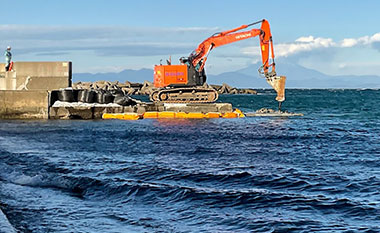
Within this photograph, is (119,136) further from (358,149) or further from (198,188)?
(198,188)

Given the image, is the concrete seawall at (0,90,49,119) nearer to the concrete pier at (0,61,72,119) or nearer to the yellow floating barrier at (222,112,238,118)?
the concrete pier at (0,61,72,119)

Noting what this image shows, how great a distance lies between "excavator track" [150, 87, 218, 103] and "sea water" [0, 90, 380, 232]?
1407 centimetres

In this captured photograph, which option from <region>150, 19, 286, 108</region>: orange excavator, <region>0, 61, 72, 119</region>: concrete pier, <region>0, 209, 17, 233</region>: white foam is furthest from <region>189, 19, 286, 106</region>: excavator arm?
<region>0, 209, 17, 233</region>: white foam

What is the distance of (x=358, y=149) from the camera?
57.4 ft

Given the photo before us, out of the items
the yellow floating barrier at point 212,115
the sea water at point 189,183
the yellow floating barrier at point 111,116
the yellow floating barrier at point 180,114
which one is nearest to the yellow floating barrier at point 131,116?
the yellow floating barrier at point 111,116

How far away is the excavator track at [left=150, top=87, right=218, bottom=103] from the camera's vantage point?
35.1 meters

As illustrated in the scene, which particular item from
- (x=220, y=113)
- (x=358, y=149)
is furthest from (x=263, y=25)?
(x=358, y=149)

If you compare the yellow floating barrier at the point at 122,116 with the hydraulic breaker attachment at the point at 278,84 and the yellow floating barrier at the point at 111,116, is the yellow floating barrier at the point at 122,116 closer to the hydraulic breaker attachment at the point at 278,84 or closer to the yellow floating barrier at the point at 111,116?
the yellow floating barrier at the point at 111,116

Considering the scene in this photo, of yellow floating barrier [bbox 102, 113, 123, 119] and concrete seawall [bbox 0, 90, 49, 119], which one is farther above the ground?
concrete seawall [bbox 0, 90, 49, 119]

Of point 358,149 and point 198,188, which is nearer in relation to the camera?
point 198,188

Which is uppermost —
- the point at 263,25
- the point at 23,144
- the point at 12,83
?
the point at 263,25

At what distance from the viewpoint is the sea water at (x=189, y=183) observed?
8.32 metres

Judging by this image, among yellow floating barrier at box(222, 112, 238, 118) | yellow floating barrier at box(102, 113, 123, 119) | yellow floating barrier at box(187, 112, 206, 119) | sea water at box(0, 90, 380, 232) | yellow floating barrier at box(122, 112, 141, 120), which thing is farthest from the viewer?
yellow floating barrier at box(222, 112, 238, 118)

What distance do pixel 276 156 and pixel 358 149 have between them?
3.44 m
